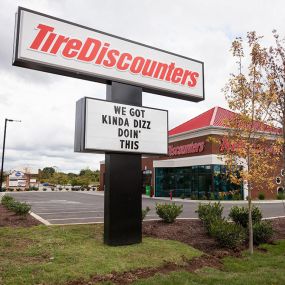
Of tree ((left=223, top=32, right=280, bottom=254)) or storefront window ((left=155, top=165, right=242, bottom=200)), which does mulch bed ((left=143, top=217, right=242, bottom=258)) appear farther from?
storefront window ((left=155, top=165, right=242, bottom=200))

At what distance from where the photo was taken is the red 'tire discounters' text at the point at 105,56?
8.48 meters

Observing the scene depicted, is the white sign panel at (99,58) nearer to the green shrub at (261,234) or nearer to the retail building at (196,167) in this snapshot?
the green shrub at (261,234)

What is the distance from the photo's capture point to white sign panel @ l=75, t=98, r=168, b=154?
855 cm

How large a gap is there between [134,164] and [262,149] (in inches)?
147

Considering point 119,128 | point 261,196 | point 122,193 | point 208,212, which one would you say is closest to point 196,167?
point 261,196

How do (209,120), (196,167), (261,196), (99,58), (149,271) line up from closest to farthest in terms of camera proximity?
(149,271), (99,58), (261,196), (196,167), (209,120)

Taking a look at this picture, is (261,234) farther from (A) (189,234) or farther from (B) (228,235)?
(A) (189,234)

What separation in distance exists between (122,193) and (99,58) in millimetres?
3912

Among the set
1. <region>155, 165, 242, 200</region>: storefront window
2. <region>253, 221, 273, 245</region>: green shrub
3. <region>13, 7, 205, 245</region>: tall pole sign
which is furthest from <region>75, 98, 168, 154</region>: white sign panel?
<region>155, 165, 242, 200</region>: storefront window

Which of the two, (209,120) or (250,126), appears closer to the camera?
(250,126)

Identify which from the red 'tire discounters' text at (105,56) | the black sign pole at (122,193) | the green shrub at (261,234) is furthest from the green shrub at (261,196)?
the black sign pole at (122,193)

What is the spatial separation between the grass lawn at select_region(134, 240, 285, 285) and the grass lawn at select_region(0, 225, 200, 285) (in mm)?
905

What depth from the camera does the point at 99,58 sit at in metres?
9.27

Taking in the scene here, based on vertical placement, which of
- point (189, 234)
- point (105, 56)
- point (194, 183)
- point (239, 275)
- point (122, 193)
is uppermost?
point (105, 56)
